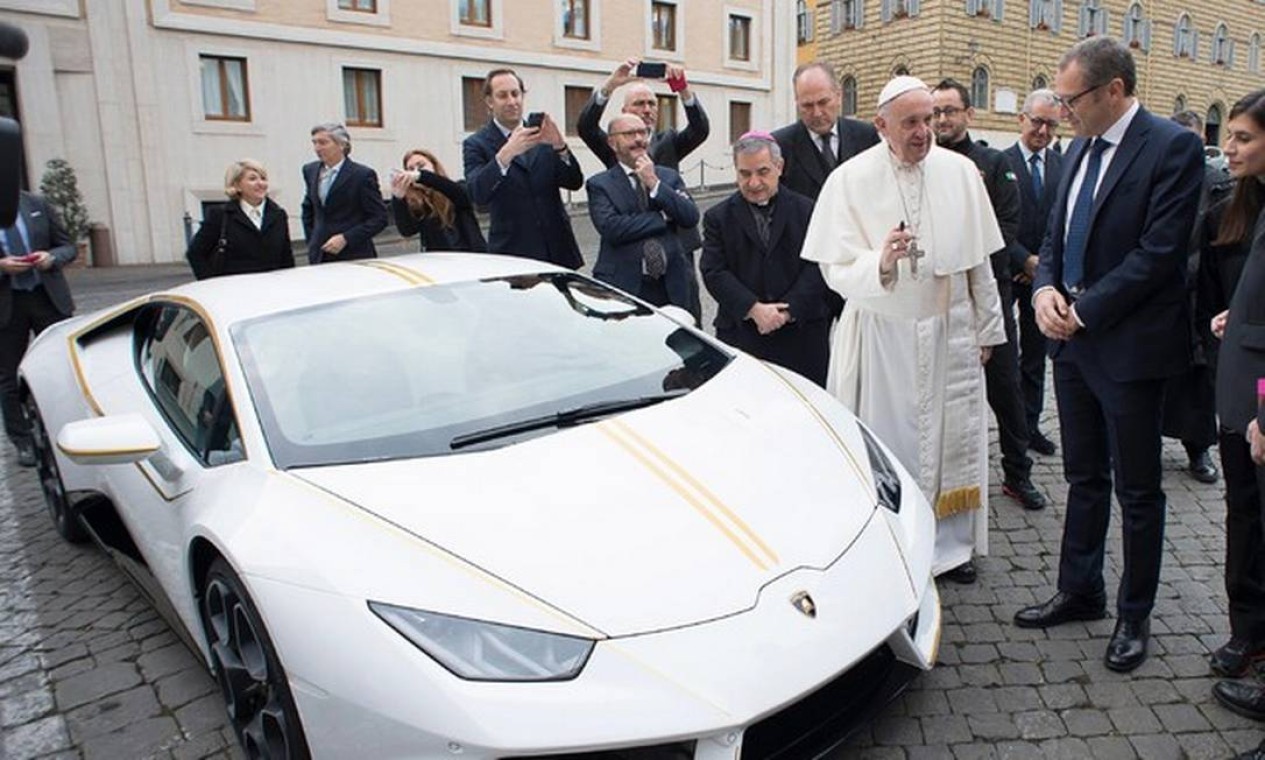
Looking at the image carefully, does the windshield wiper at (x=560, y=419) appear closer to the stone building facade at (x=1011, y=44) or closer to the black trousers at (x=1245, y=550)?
the black trousers at (x=1245, y=550)

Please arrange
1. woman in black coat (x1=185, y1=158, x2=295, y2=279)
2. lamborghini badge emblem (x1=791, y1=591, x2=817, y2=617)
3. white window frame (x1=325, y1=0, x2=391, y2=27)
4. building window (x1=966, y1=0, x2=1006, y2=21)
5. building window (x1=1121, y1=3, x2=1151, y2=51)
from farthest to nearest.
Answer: building window (x1=1121, y1=3, x2=1151, y2=51)
building window (x1=966, y1=0, x2=1006, y2=21)
white window frame (x1=325, y1=0, x2=391, y2=27)
woman in black coat (x1=185, y1=158, x2=295, y2=279)
lamborghini badge emblem (x1=791, y1=591, x2=817, y2=617)

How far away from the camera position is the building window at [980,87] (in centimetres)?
4231

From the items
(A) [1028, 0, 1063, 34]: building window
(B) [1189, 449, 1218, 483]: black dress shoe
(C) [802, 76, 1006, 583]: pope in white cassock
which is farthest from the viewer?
(A) [1028, 0, 1063, 34]: building window

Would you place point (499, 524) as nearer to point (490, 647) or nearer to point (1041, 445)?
point (490, 647)

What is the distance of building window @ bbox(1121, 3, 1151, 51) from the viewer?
161 ft

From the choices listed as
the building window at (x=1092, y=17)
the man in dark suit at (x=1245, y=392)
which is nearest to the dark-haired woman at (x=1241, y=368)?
the man in dark suit at (x=1245, y=392)

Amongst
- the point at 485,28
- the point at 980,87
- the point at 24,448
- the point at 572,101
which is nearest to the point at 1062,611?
the point at 24,448

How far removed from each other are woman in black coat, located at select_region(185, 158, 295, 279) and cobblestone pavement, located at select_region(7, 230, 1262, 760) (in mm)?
2514

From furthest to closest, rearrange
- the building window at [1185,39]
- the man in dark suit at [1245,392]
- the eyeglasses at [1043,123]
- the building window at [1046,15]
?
the building window at [1185,39], the building window at [1046,15], the eyeglasses at [1043,123], the man in dark suit at [1245,392]

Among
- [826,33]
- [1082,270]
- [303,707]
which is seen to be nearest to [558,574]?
[303,707]

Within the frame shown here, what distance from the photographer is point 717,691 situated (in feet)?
6.47

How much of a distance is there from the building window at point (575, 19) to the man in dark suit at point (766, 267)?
25.8 m

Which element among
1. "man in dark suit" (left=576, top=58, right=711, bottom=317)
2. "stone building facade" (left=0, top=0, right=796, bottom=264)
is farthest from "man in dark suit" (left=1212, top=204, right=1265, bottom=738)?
"stone building facade" (left=0, top=0, right=796, bottom=264)

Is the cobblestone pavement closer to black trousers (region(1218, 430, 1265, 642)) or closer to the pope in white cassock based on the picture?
black trousers (region(1218, 430, 1265, 642))
